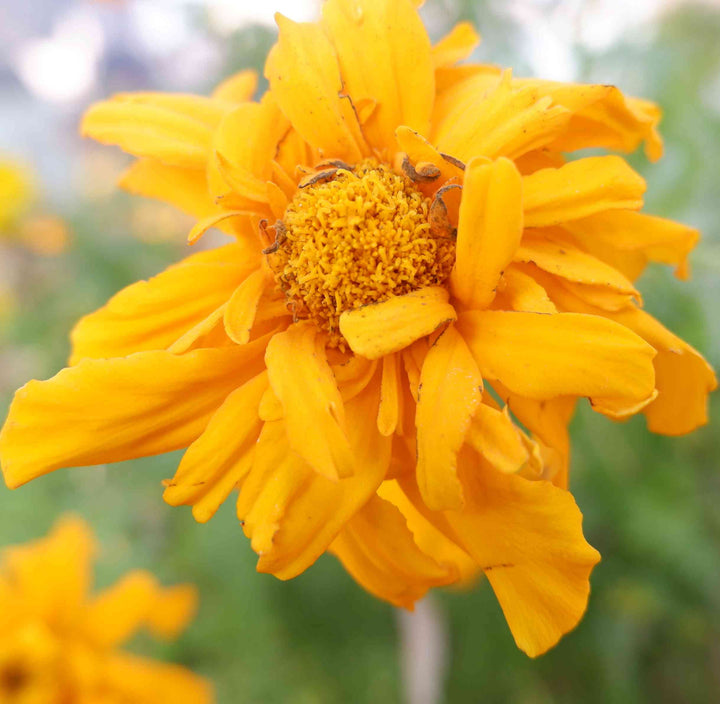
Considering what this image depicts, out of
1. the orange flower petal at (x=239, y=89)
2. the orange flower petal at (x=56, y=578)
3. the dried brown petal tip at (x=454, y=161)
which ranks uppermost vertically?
the orange flower petal at (x=239, y=89)

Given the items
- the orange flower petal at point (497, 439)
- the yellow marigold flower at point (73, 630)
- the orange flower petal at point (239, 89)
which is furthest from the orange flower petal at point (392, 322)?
the yellow marigold flower at point (73, 630)

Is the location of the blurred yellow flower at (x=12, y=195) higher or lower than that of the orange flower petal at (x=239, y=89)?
lower

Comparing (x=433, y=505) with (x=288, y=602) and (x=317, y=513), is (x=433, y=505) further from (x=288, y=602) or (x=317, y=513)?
(x=288, y=602)

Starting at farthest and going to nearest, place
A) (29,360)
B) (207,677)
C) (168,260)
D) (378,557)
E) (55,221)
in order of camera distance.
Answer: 1. (29,360)
2. (55,221)
3. (168,260)
4. (207,677)
5. (378,557)

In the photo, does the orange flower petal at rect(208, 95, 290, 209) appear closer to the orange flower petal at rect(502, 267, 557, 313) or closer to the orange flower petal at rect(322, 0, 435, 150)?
the orange flower petal at rect(322, 0, 435, 150)

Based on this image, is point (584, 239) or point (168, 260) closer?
point (584, 239)

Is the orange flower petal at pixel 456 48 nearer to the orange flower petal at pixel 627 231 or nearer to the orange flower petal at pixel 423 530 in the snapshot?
the orange flower petal at pixel 627 231

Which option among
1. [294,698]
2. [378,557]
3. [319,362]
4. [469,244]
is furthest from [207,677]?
[469,244]

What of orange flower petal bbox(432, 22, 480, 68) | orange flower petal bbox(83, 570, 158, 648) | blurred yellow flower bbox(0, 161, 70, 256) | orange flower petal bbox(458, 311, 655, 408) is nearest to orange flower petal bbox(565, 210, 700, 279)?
orange flower petal bbox(458, 311, 655, 408)
